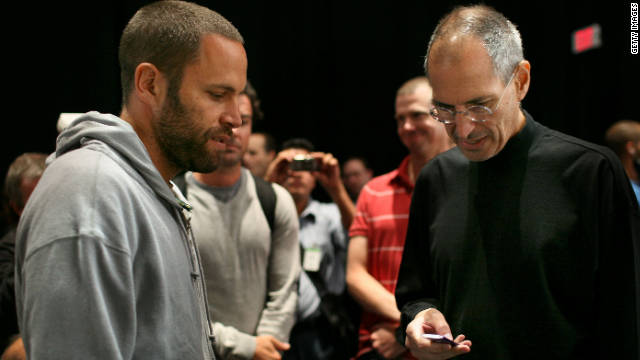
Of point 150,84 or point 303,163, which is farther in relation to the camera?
point 303,163

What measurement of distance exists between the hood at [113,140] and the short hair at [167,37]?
0.18 meters

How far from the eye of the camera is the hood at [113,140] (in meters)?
1.11

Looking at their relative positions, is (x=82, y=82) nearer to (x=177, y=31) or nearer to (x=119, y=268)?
(x=177, y=31)

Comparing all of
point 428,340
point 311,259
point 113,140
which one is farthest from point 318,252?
point 113,140

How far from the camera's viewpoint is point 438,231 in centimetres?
158

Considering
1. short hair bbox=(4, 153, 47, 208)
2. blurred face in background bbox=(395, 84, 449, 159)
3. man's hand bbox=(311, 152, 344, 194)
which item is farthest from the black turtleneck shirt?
short hair bbox=(4, 153, 47, 208)

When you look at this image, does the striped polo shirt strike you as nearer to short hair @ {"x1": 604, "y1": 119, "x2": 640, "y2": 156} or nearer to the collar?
the collar

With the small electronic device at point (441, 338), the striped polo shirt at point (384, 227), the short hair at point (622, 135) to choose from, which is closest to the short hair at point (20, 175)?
the striped polo shirt at point (384, 227)

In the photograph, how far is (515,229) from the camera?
4.70 ft

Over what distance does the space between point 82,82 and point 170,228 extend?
3235mm

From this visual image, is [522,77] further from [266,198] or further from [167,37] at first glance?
[266,198]

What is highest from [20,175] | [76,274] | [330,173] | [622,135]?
[76,274]

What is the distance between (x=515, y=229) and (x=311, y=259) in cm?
185

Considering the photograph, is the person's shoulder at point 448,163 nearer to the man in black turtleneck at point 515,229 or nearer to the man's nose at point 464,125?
the man in black turtleneck at point 515,229
